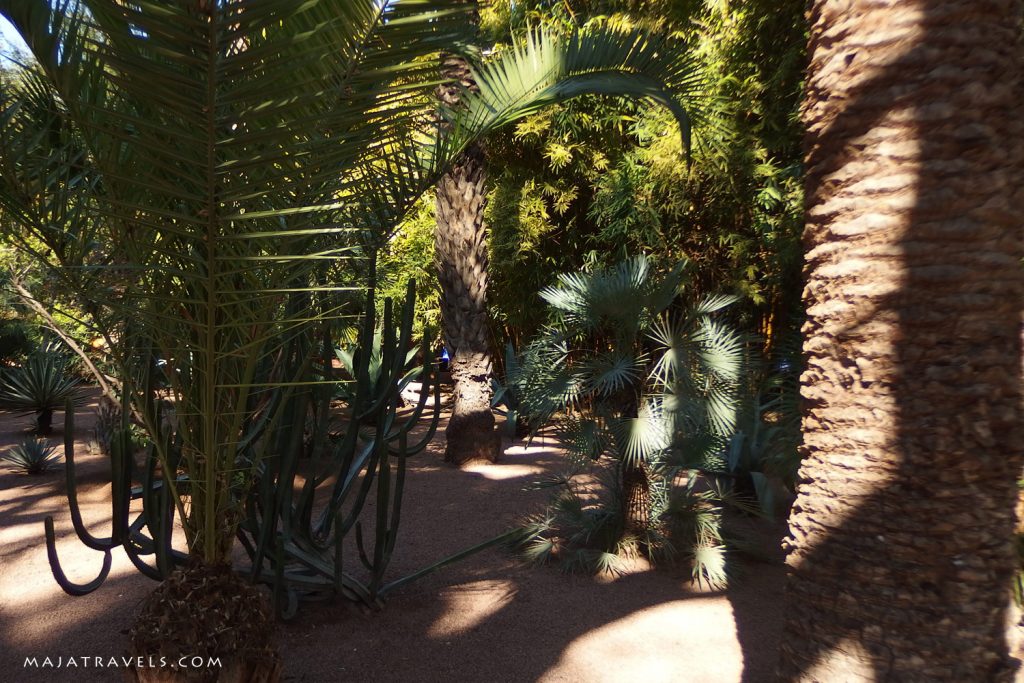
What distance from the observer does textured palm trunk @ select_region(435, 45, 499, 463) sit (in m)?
6.54

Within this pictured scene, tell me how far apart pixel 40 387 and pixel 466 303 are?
481 cm

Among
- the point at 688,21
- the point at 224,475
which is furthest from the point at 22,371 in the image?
the point at 688,21

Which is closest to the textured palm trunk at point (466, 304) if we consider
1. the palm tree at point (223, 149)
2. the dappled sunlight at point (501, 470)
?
the dappled sunlight at point (501, 470)

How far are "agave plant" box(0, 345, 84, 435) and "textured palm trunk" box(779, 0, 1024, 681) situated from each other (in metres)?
7.93

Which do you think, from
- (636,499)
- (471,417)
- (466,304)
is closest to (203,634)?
(636,499)

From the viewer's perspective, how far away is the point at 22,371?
788cm

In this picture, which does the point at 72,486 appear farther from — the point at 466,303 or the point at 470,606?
the point at 466,303

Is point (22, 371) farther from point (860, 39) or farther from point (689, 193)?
point (860, 39)

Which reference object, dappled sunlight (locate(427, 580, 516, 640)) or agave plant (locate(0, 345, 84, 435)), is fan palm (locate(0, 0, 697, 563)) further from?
agave plant (locate(0, 345, 84, 435))

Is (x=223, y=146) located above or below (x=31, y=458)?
above

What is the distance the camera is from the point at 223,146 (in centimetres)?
176

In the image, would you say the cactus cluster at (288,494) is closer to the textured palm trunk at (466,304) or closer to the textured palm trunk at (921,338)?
the textured palm trunk at (921,338)

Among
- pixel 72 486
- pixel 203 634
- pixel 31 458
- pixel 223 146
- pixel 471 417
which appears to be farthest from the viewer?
pixel 471 417

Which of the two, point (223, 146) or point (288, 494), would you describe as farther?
point (288, 494)
